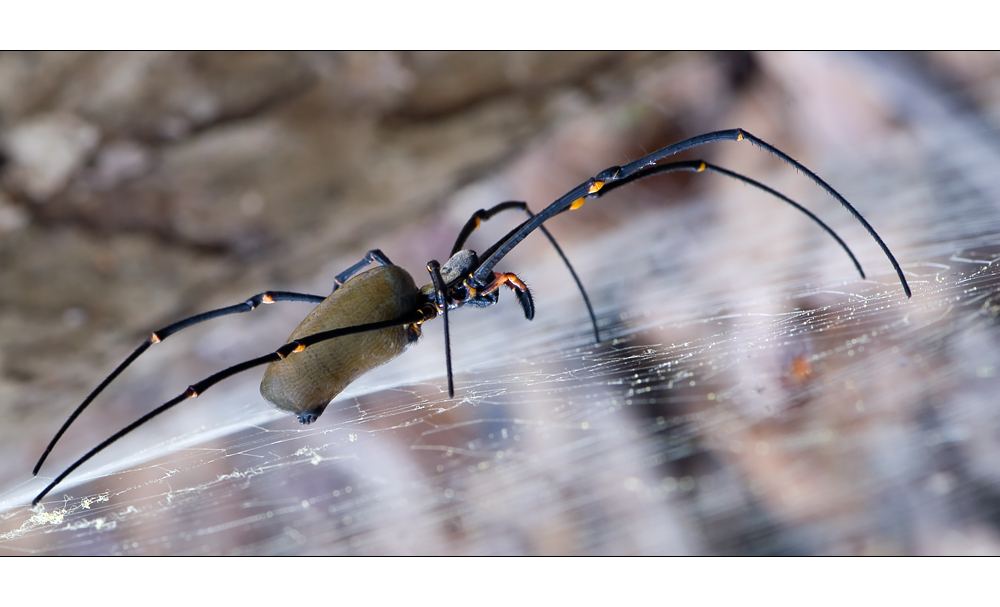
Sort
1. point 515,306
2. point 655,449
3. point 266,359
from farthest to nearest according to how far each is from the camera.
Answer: point 515,306 < point 655,449 < point 266,359

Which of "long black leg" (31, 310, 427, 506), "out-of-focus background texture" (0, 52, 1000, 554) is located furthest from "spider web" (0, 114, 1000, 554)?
"long black leg" (31, 310, 427, 506)

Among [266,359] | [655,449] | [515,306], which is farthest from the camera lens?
[515,306]

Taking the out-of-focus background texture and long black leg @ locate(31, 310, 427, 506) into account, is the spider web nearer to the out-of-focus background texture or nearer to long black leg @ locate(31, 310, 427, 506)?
the out-of-focus background texture

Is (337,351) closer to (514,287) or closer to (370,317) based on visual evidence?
(370,317)

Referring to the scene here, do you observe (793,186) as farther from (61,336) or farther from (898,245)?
(61,336)

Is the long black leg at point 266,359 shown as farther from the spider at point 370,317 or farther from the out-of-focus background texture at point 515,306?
the out-of-focus background texture at point 515,306

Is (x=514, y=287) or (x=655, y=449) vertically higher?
(x=514, y=287)

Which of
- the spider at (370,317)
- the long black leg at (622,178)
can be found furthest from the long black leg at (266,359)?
the long black leg at (622,178)

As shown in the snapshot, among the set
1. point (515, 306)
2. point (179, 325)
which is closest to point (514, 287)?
point (179, 325)
